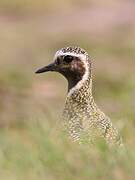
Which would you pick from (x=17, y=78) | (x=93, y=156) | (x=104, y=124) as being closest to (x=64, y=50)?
(x=104, y=124)

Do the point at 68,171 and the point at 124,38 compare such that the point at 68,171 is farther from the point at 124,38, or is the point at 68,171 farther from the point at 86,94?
the point at 124,38

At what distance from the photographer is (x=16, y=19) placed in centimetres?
2086

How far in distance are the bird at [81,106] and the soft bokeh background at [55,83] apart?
0.14 meters

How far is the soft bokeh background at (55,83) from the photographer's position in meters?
6.83

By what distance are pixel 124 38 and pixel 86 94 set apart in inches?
400

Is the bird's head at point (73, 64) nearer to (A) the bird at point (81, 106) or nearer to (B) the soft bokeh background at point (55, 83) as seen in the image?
(A) the bird at point (81, 106)

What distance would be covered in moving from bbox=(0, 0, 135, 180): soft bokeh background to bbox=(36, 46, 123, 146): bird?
0.45ft

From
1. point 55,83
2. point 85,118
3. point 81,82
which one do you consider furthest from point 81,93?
point 55,83

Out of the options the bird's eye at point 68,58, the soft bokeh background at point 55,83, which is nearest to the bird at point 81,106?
the bird's eye at point 68,58

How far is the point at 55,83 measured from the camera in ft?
51.3

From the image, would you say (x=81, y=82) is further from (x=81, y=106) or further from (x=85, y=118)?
(x=85, y=118)

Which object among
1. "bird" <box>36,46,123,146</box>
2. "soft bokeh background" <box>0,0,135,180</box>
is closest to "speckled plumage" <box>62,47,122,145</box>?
"bird" <box>36,46,123,146</box>

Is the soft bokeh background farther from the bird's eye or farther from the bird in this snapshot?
the bird's eye

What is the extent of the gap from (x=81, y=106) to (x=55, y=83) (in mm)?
7001
